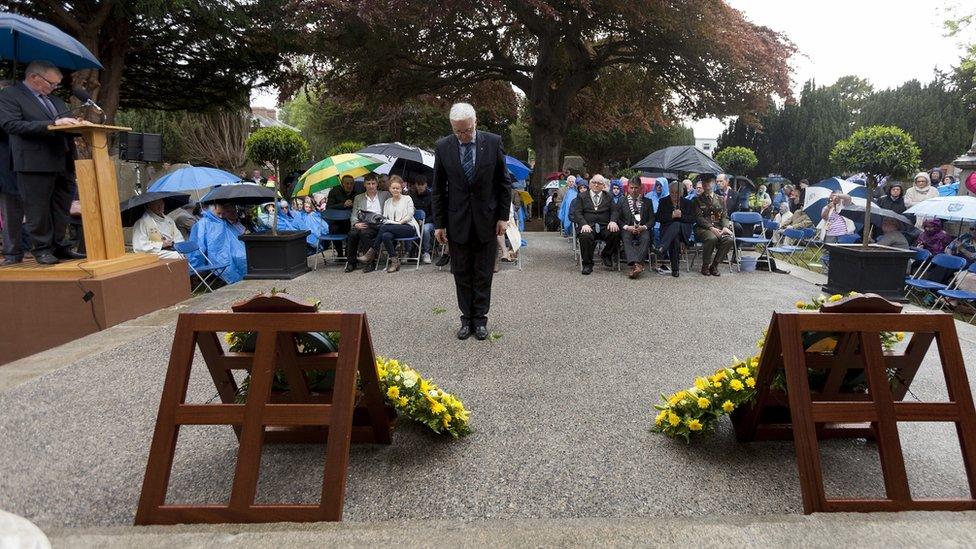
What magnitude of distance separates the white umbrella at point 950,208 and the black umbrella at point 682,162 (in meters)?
4.69

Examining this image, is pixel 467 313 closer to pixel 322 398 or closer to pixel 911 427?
pixel 322 398

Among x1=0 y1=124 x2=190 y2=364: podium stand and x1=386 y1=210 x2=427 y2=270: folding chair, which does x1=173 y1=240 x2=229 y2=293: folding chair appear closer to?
x1=0 y1=124 x2=190 y2=364: podium stand

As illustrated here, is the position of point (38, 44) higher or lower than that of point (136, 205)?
higher

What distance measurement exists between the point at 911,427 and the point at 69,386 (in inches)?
216

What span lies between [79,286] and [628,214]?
734cm

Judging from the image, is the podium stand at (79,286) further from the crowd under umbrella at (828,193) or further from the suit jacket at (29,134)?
the crowd under umbrella at (828,193)

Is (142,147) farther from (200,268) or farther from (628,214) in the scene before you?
(628,214)

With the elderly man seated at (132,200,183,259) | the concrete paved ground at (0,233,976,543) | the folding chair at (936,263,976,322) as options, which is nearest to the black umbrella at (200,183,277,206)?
the elderly man seated at (132,200,183,259)

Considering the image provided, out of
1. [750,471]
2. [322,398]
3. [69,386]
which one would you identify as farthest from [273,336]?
[69,386]

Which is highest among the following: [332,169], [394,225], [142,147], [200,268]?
[142,147]

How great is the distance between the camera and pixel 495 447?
2822mm

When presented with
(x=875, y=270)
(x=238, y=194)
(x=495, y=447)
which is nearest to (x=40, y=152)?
(x=238, y=194)

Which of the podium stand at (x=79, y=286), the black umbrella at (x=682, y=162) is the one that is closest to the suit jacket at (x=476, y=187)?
the podium stand at (x=79, y=286)

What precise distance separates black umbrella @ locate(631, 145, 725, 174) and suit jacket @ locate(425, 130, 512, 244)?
849cm
